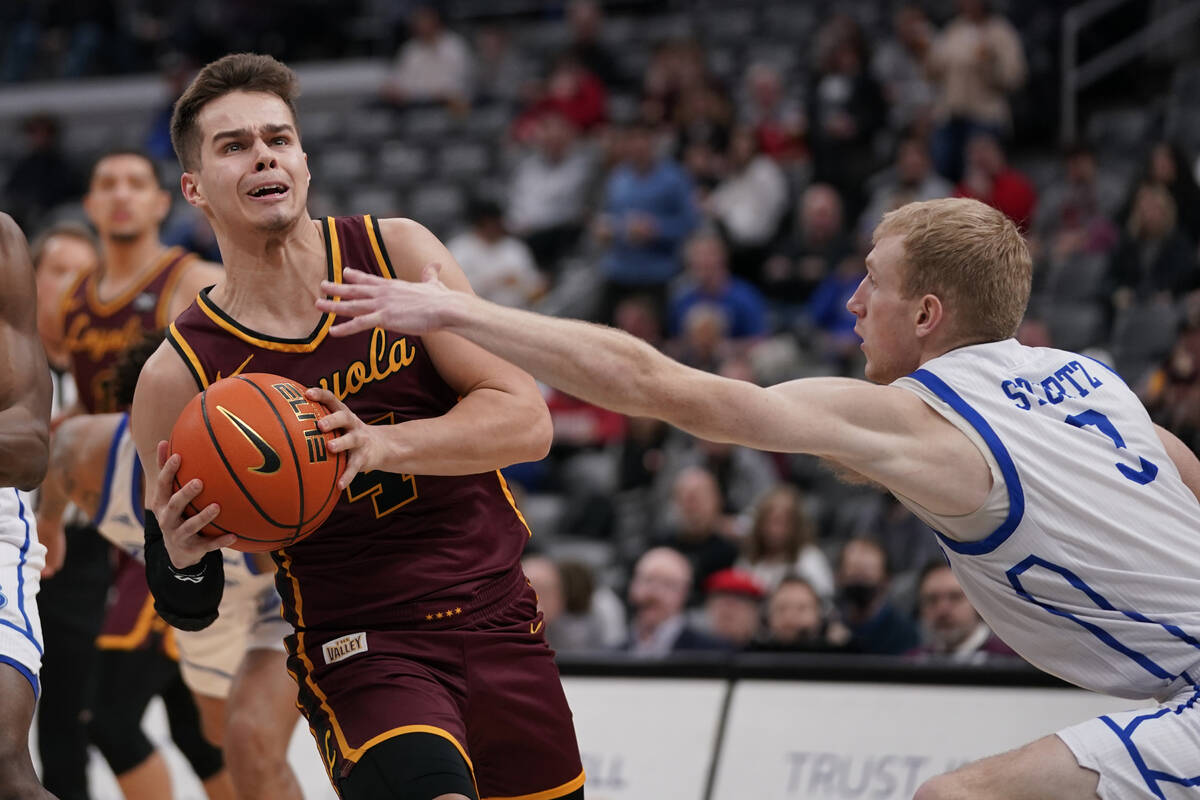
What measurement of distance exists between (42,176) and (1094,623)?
1330 centimetres

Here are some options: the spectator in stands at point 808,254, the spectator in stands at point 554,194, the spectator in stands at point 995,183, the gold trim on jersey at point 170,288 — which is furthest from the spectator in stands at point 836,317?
the gold trim on jersey at point 170,288

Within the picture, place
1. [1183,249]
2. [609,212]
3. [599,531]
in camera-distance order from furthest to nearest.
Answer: [609,212], [599,531], [1183,249]

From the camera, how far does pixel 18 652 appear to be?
3.67 meters

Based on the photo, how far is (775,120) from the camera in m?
11.9

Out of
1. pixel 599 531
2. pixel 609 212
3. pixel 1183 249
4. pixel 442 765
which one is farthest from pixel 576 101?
pixel 442 765

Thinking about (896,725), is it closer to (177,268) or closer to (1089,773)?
(1089,773)

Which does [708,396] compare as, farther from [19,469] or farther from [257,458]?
[19,469]

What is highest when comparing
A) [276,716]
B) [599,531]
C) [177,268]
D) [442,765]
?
[177,268]

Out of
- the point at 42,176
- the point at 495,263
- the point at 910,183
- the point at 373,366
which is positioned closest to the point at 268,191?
the point at 373,366

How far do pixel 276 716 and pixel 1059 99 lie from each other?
30.1 ft

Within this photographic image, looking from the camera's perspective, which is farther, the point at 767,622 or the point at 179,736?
the point at 767,622

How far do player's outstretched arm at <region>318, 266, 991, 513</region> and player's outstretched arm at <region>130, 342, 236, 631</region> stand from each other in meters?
0.60

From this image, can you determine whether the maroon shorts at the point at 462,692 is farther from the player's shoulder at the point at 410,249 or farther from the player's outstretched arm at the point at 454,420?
the player's shoulder at the point at 410,249

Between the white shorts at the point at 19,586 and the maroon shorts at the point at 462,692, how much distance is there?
630 millimetres
